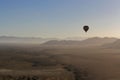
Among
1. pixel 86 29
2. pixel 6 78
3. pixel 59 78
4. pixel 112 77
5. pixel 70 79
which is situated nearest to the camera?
pixel 6 78

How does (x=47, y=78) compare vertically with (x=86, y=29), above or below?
below

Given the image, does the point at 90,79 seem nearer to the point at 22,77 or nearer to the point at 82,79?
the point at 82,79

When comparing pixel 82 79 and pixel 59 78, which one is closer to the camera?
pixel 59 78

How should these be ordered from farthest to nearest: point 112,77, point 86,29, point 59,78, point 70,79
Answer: point 86,29 < point 112,77 < point 70,79 < point 59,78

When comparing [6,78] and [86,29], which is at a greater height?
[86,29]

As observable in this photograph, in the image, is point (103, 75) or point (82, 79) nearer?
point (82, 79)

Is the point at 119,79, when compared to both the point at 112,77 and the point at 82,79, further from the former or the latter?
the point at 82,79

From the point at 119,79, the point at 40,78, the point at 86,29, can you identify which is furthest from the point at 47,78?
the point at 86,29

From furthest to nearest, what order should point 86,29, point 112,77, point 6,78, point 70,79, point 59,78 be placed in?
point 86,29 → point 112,77 → point 70,79 → point 59,78 → point 6,78

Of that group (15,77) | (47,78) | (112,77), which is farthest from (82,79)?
(15,77)
